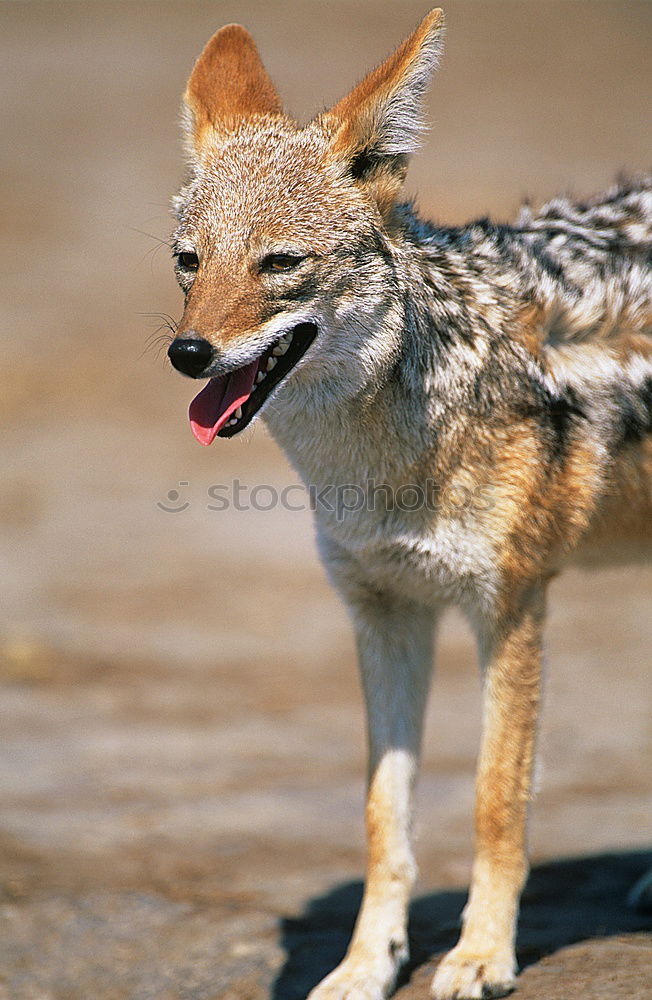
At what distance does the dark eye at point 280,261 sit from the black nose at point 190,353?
502 mm

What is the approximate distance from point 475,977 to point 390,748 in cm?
106

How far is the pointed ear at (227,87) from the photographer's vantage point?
508 cm

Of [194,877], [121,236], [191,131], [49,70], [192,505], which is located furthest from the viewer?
[49,70]

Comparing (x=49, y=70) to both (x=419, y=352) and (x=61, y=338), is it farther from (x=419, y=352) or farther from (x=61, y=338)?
(x=419, y=352)

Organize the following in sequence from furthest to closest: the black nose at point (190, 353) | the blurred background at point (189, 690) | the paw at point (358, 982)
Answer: the blurred background at point (189, 690) < the paw at point (358, 982) < the black nose at point (190, 353)

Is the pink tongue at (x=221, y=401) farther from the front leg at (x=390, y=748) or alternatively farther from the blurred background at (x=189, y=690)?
the front leg at (x=390, y=748)

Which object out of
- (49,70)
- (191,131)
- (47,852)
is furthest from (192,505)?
(49,70)

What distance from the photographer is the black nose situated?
403 centimetres

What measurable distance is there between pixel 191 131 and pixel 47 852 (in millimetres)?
4123

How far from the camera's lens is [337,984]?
15.7ft

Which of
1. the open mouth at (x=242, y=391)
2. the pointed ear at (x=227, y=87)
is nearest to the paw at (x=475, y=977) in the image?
the open mouth at (x=242, y=391)

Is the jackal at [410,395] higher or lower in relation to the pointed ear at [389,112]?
lower

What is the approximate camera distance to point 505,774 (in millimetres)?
4898

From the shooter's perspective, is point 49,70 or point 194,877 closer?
point 194,877
